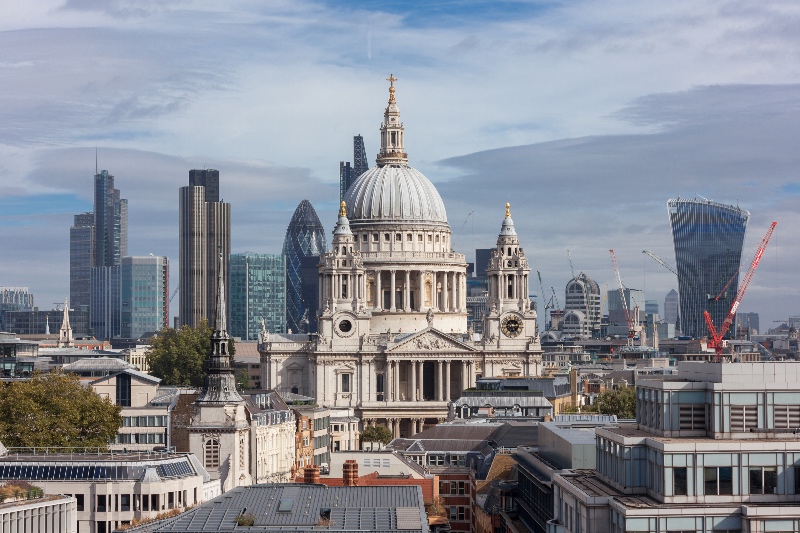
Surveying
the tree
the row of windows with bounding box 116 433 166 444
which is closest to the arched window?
the tree

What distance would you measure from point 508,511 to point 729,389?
39298 millimetres

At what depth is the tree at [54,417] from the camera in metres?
152

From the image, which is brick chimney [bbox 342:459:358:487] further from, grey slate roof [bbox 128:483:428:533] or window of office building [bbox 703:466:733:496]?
window of office building [bbox 703:466:733:496]

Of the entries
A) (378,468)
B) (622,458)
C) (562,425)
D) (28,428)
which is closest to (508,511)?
(562,425)

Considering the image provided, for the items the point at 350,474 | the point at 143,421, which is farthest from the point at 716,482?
the point at 143,421

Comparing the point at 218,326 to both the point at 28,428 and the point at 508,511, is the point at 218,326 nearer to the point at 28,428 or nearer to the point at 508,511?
the point at 28,428

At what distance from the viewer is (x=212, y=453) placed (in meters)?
153

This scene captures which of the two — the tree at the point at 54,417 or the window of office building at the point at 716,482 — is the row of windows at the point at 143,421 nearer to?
the tree at the point at 54,417

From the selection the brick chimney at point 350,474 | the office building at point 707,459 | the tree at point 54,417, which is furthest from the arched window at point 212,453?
the office building at point 707,459

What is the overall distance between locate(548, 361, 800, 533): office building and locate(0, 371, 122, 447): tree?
233 ft

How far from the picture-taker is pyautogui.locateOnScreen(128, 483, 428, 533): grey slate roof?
3423 inches

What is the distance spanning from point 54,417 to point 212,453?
12226 millimetres

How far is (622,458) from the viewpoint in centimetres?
8556

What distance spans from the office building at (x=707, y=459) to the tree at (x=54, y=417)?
71.2 meters
